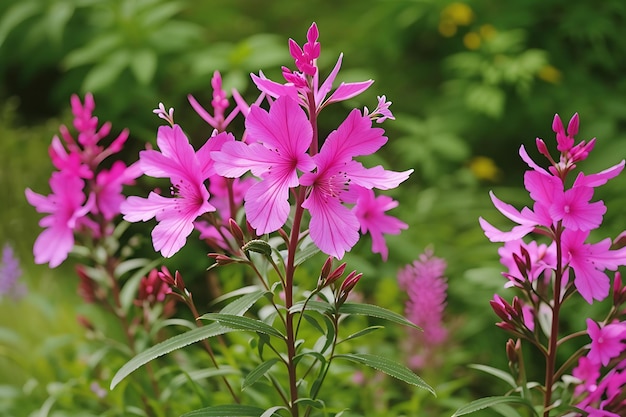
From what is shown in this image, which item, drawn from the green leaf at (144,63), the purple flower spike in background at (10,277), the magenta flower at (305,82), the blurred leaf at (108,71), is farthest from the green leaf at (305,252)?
the blurred leaf at (108,71)

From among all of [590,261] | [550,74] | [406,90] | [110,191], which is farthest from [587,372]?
[406,90]

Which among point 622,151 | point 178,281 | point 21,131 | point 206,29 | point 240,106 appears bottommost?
point 178,281

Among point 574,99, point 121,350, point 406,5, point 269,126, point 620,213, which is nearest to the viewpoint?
point 269,126

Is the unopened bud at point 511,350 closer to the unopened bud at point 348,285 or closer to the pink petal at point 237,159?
the unopened bud at point 348,285

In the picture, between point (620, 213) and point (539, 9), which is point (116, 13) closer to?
point (539, 9)

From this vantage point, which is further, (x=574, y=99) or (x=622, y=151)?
(x=574, y=99)

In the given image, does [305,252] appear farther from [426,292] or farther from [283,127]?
[426,292]

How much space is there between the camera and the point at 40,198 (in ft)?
4.55

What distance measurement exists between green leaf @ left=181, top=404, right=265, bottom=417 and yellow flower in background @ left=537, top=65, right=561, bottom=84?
230 centimetres

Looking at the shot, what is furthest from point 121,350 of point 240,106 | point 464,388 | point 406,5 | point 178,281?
point 406,5

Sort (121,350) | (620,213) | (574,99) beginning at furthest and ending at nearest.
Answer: (574,99) < (620,213) < (121,350)

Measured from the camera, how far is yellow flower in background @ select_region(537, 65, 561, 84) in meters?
3.05

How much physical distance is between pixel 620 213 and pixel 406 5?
48.3 inches

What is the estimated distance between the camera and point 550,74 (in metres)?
3.15
